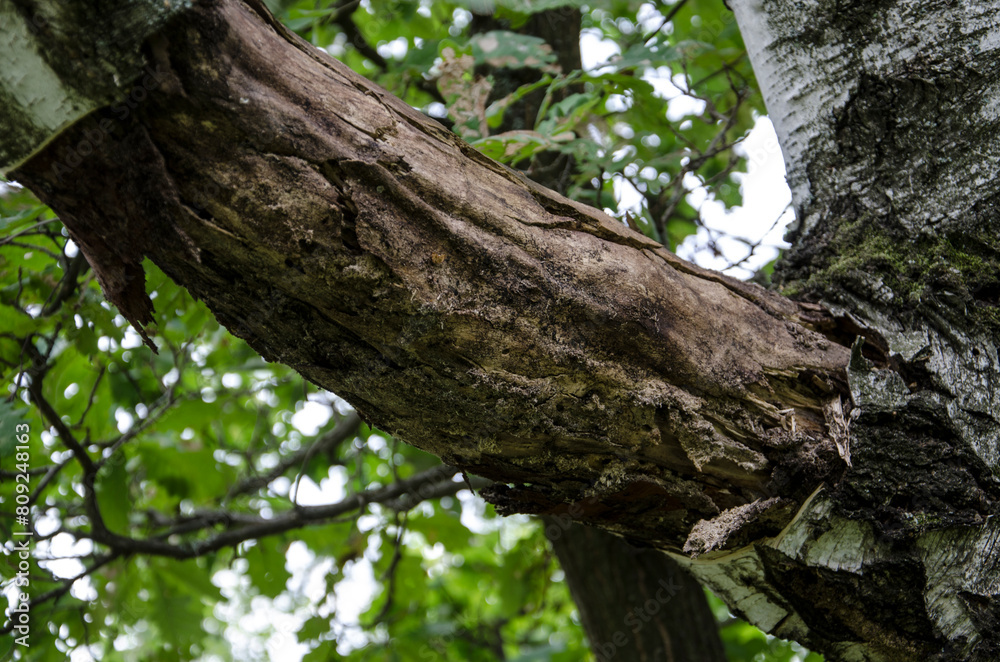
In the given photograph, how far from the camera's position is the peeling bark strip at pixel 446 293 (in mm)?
803

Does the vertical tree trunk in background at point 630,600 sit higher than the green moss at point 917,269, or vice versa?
the green moss at point 917,269

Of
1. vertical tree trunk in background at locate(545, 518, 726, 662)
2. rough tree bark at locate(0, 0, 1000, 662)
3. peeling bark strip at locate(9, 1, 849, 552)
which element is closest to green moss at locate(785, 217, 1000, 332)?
rough tree bark at locate(0, 0, 1000, 662)

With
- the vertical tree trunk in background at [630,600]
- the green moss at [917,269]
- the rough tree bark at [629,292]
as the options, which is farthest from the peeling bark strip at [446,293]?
the vertical tree trunk in background at [630,600]

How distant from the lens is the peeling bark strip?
803 mm

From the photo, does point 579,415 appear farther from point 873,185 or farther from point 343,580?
point 343,580

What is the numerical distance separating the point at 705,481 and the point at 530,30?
94.1 inches

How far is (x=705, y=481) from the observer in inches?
43.0

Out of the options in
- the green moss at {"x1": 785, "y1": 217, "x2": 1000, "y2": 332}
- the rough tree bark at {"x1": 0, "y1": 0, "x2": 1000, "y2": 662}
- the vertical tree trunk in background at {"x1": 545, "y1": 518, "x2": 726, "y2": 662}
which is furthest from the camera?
the vertical tree trunk in background at {"x1": 545, "y1": 518, "x2": 726, "y2": 662}

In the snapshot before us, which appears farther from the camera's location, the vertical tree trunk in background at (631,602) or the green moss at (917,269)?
the vertical tree trunk in background at (631,602)

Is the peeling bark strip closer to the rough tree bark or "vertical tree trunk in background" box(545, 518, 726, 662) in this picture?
the rough tree bark

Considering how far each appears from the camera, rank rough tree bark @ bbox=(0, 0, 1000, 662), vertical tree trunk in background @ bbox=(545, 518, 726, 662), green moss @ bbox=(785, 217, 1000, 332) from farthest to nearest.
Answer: vertical tree trunk in background @ bbox=(545, 518, 726, 662) → green moss @ bbox=(785, 217, 1000, 332) → rough tree bark @ bbox=(0, 0, 1000, 662)

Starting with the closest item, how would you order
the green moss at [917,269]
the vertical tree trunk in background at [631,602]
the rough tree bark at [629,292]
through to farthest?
1. the rough tree bark at [629,292]
2. the green moss at [917,269]
3. the vertical tree trunk in background at [631,602]

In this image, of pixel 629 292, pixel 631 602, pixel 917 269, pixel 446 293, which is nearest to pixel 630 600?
pixel 631 602

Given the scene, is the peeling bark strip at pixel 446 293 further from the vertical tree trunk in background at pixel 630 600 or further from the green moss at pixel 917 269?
the vertical tree trunk in background at pixel 630 600
